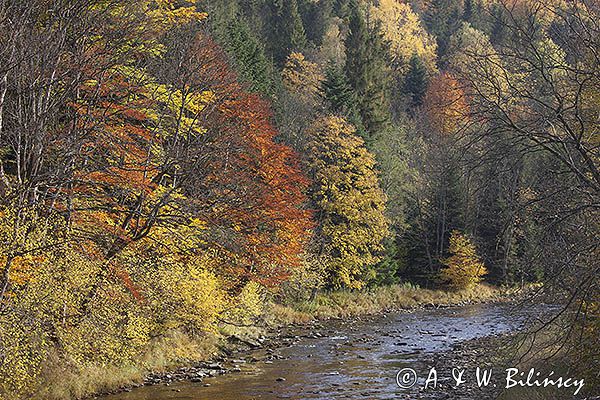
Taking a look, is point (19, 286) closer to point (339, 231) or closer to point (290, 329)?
point (290, 329)

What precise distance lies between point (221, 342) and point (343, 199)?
40.0 feet

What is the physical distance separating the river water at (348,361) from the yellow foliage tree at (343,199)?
382cm

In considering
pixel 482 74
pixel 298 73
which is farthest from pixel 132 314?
pixel 298 73

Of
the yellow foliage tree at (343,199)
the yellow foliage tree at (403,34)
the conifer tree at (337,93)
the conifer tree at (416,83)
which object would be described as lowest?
the yellow foliage tree at (343,199)

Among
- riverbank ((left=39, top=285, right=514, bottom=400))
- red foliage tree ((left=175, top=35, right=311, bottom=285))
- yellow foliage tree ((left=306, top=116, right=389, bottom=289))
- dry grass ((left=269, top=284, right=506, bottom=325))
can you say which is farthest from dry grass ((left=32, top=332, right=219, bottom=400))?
yellow foliage tree ((left=306, top=116, right=389, bottom=289))

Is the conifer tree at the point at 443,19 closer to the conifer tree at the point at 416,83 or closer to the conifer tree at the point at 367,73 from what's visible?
the conifer tree at the point at 416,83

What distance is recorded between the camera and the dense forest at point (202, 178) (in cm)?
735

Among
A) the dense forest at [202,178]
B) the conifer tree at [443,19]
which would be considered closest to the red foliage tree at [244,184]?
the dense forest at [202,178]

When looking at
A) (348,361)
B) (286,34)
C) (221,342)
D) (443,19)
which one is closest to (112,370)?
(221,342)

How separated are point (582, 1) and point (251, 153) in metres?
19.8

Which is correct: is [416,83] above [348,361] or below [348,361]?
above

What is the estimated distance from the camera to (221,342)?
21.9m

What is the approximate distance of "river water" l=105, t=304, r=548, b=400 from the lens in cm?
1532

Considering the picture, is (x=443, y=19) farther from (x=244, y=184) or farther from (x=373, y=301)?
(x=244, y=184)
